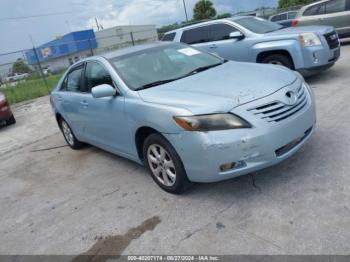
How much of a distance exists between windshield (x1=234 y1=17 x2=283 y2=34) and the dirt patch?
19.5 ft

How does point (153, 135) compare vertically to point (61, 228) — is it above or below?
above

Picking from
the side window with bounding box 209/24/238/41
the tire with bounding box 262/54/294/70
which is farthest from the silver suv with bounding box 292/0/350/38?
the tire with bounding box 262/54/294/70

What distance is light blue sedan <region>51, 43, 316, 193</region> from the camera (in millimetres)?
3141

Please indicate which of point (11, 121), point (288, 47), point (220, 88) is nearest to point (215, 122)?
point (220, 88)

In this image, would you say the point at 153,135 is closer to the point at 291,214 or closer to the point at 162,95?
the point at 162,95

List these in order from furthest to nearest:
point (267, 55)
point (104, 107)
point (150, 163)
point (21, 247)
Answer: point (267, 55)
point (104, 107)
point (150, 163)
point (21, 247)

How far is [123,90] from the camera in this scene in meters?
4.00

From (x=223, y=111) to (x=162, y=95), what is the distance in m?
0.77

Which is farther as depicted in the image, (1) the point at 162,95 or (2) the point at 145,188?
(2) the point at 145,188

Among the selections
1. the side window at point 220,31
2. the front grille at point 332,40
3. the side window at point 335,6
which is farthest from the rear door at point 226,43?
the side window at point 335,6

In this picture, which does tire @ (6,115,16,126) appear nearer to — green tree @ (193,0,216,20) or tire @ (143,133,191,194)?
tire @ (143,133,191,194)

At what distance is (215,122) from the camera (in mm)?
3145

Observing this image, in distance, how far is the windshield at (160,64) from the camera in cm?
412

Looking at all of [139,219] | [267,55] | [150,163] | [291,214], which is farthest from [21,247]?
[267,55]
